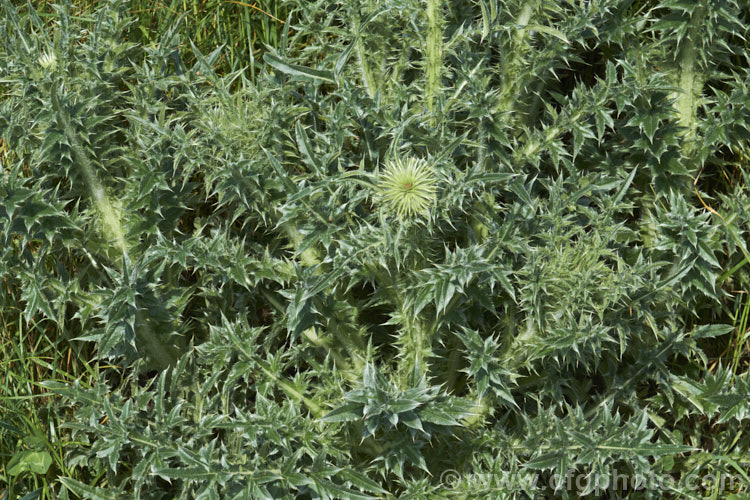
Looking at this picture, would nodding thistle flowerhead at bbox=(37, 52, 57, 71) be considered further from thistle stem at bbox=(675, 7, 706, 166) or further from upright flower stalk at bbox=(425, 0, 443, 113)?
thistle stem at bbox=(675, 7, 706, 166)

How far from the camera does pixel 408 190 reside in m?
2.34

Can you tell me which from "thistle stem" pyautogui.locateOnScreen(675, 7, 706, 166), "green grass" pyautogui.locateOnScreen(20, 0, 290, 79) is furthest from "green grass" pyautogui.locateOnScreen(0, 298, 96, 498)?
"thistle stem" pyautogui.locateOnScreen(675, 7, 706, 166)

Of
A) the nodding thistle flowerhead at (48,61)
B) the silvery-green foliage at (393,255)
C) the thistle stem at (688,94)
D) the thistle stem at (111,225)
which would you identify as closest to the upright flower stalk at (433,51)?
the silvery-green foliage at (393,255)

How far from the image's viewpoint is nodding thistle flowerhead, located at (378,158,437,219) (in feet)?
7.66

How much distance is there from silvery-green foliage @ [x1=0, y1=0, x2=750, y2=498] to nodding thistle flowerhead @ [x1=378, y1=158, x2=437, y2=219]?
0.11 metres

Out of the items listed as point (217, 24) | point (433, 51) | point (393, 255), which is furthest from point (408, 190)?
point (217, 24)

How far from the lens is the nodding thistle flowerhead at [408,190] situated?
2336mm

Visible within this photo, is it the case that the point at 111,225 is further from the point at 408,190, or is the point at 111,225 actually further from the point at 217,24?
the point at 408,190

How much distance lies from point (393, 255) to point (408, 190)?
395 mm

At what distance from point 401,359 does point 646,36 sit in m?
2.07

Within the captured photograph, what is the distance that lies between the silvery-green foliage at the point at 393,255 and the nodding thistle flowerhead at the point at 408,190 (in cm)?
11

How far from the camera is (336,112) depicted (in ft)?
10.2

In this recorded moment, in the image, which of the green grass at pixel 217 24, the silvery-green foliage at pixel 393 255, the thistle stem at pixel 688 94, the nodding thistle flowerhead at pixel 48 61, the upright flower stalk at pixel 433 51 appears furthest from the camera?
the green grass at pixel 217 24

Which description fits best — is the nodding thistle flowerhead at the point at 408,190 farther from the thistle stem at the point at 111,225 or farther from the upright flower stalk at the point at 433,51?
the thistle stem at the point at 111,225
